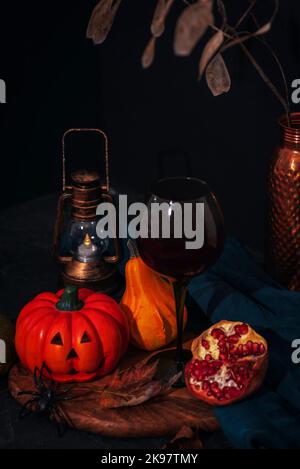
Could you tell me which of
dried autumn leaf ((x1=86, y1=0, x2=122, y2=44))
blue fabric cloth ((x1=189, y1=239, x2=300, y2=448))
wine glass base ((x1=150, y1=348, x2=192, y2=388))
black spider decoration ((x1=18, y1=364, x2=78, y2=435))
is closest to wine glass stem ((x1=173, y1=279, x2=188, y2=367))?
wine glass base ((x1=150, y1=348, x2=192, y2=388))

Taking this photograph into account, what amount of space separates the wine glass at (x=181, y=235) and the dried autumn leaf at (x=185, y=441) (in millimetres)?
289

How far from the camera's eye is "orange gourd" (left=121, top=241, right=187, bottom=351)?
1605mm

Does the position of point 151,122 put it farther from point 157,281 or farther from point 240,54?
point 157,281

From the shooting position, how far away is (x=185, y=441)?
1389mm

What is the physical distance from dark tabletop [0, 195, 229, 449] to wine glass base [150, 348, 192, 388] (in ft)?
0.47

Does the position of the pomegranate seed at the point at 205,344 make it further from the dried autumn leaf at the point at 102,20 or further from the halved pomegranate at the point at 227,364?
the dried autumn leaf at the point at 102,20

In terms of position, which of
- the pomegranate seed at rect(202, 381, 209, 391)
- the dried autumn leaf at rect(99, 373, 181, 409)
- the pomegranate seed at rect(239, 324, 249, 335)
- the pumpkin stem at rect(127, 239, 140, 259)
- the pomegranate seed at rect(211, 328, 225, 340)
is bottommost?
the dried autumn leaf at rect(99, 373, 181, 409)

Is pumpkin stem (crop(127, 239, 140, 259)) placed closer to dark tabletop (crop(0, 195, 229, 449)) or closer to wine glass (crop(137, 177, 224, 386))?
wine glass (crop(137, 177, 224, 386))

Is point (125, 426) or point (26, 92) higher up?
point (26, 92)

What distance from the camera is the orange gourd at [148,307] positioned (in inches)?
63.2

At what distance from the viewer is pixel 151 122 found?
92.7 inches

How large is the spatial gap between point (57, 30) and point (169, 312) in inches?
44.4
